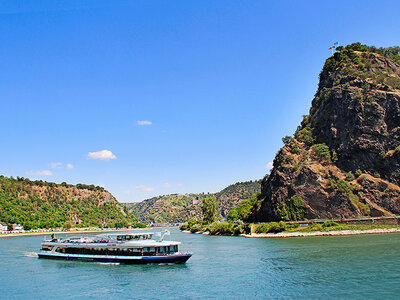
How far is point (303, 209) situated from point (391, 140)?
151 feet

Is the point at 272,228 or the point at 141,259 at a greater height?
the point at 272,228

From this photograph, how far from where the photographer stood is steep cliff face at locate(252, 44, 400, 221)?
131 metres

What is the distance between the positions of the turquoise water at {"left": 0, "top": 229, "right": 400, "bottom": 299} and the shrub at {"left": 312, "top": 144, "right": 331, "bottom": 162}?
80360mm

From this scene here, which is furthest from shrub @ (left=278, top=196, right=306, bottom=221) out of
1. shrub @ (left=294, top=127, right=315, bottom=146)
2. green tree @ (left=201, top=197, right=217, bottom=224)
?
green tree @ (left=201, top=197, right=217, bottom=224)

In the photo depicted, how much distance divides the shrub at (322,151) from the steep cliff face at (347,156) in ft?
1.38

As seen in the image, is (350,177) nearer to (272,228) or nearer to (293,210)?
(293,210)

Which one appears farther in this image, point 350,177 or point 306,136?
point 306,136

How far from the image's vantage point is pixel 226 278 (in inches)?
1927

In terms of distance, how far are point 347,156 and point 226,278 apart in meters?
112

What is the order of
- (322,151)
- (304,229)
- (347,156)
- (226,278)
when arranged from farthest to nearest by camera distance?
(322,151) → (347,156) → (304,229) → (226,278)

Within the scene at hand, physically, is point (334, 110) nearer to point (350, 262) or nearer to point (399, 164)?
point (399, 164)

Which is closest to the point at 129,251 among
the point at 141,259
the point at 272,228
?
the point at 141,259

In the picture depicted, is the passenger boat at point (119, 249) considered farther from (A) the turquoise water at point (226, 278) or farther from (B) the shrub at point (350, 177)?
(B) the shrub at point (350, 177)

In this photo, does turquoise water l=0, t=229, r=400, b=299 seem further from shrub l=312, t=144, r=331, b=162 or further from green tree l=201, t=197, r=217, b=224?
green tree l=201, t=197, r=217, b=224
